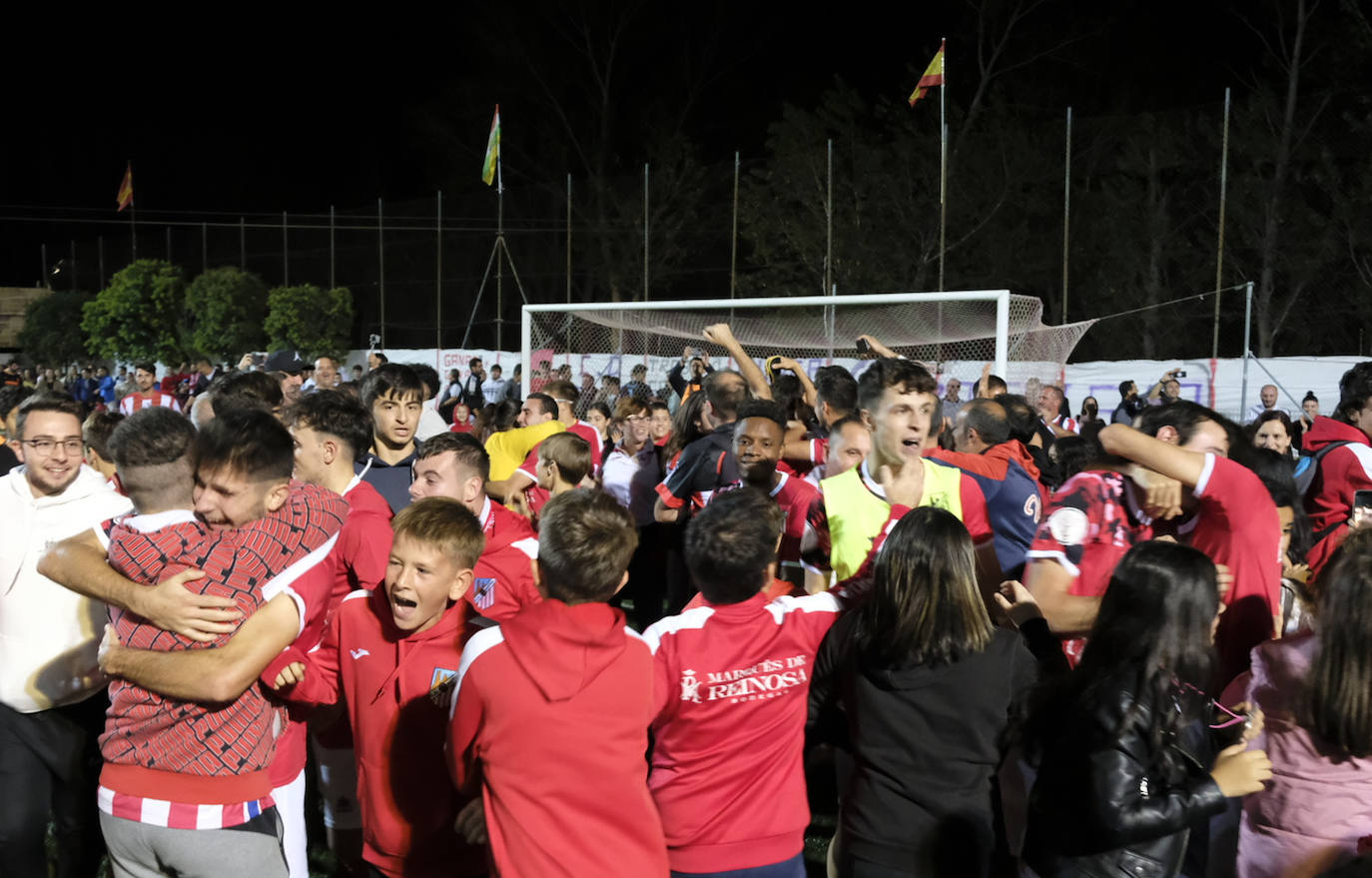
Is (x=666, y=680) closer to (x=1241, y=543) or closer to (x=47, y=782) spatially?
(x=1241, y=543)

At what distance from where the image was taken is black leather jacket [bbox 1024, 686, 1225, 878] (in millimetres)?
2496

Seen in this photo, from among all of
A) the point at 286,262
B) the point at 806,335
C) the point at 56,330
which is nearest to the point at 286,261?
the point at 286,262

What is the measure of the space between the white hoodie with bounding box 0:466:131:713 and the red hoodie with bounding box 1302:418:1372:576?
4843mm

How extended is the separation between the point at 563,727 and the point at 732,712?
1.87 feet

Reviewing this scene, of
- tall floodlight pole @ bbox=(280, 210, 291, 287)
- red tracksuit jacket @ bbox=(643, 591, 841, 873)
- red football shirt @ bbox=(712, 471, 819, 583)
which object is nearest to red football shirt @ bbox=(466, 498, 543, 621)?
red tracksuit jacket @ bbox=(643, 591, 841, 873)

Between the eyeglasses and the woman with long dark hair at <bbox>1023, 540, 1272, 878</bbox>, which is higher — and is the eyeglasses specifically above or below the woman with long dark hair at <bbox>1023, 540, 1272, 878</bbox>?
above

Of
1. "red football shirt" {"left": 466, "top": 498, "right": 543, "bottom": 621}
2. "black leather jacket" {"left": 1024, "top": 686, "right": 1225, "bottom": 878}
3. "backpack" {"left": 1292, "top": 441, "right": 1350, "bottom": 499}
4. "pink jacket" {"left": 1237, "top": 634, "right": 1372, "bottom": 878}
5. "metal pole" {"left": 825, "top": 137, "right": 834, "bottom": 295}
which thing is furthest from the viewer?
"metal pole" {"left": 825, "top": 137, "right": 834, "bottom": 295}

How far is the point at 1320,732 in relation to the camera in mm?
2715

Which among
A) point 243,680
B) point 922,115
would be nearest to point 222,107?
point 922,115

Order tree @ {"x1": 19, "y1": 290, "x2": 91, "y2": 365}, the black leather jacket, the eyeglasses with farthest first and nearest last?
tree @ {"x1": 19, "y1": 290, "x2": 91, "y2": 365} → the eyeglasses → the black leather jacket

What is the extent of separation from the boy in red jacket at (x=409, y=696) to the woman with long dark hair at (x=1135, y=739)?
1485 mm

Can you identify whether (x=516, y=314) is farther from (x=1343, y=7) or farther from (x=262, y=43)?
(x=262, y=43)

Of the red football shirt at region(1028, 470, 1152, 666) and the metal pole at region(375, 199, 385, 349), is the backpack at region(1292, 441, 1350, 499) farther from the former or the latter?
the metal pole at region(375, 199, 385, 349)

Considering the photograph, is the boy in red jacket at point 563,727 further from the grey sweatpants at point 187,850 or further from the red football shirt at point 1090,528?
the red football shirt at point 1090,528
